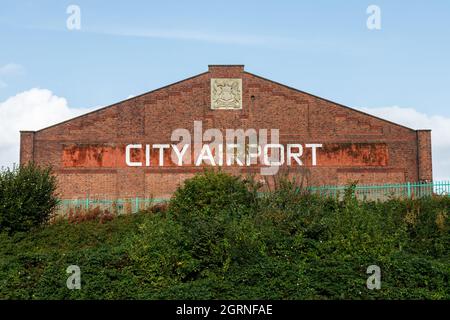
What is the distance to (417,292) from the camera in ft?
43.4

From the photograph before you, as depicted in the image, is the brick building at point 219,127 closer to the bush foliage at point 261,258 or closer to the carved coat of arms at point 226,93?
the carved coat of arms at point 226,93

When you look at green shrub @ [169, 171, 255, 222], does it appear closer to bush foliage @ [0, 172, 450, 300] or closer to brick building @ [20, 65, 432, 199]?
bush foliage @ [0, 172, 450, 300]

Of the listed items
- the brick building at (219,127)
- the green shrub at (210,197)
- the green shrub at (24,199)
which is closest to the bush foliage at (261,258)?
the green shrub at (210,197)

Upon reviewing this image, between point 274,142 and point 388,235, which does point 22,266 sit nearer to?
point 388,235

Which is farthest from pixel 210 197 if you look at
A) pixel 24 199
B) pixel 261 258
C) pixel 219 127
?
pixel 219 127

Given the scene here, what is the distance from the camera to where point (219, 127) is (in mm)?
34438

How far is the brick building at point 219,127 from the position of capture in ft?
110

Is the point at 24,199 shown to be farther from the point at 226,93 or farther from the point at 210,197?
the point at 226,93

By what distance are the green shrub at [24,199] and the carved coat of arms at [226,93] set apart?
14.9 metres

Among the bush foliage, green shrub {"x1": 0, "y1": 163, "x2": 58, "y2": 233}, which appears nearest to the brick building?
green shrub {"x1": 0, "y1": 163, "x2": 58, "y2": 233}

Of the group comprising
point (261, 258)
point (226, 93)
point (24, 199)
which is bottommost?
point (261, 258)

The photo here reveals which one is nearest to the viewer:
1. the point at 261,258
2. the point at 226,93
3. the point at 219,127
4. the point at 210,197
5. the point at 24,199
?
the point at 261,258

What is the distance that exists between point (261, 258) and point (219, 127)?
20.8 meters

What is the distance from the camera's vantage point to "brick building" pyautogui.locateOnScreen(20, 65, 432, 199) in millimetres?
33562
